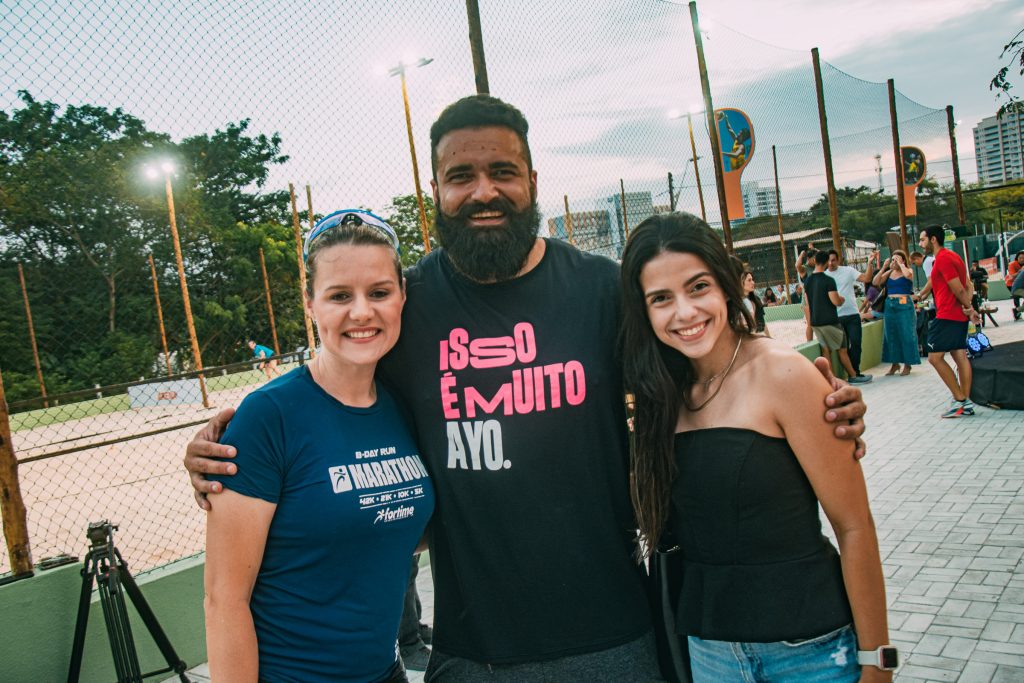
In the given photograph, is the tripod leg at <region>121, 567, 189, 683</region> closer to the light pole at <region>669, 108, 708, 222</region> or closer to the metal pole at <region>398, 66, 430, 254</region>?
the metal pole at <region>398, 66, 430, 254</region>

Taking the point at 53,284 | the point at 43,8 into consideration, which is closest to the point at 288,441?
the point at 43,8

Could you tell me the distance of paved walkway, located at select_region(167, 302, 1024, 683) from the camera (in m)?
3.25

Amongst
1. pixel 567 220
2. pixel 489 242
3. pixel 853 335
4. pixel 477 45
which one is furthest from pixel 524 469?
pixel 853 335

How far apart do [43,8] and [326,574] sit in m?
3.63

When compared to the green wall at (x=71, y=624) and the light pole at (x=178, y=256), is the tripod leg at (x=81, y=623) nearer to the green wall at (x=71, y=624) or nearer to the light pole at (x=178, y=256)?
the green wall at (x=71, y=624)

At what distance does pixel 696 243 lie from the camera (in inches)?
71.9

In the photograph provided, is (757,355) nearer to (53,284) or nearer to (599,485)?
(599,485)

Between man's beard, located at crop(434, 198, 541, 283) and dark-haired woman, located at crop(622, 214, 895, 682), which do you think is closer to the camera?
dark-haired woman, located at crop(622, 214, 895, 682)

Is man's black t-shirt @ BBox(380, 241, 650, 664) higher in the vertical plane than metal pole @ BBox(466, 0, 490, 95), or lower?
lower

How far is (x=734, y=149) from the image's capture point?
1016 centimetres

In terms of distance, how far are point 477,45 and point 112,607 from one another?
3756 mm

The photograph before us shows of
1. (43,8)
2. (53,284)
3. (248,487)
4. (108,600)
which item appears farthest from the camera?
(53,284)

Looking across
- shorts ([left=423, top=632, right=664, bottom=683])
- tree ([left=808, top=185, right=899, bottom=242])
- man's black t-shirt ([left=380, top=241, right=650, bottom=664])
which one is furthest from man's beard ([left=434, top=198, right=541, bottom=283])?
tree ([left=808, top=185, right=899, bottom=242])

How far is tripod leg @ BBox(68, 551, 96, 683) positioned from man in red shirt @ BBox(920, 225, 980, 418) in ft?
25.3
